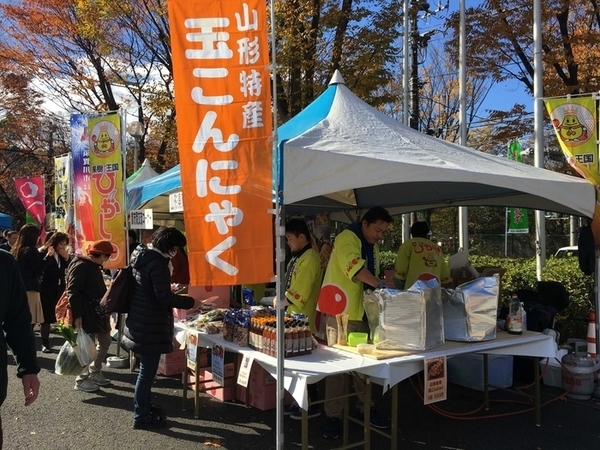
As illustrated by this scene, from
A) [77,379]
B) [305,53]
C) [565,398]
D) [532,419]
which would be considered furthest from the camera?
[305,53]

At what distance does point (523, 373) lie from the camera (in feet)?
17.7

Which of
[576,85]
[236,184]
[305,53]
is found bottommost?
[236,184]

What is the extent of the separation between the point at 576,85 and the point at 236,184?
32.5 ft

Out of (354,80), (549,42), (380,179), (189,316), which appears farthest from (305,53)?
(380,179)

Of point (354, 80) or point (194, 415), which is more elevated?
point (354, 80)

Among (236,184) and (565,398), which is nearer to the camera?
(236,184)

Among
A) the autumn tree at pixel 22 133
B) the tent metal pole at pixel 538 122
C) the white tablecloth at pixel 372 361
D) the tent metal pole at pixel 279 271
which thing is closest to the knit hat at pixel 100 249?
the white tablecloth at pixel 372 361

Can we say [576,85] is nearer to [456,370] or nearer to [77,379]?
[456,370]

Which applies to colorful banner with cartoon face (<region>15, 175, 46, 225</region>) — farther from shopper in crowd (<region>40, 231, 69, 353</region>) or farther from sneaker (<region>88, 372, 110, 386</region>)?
sneaker (<region>88, 372, 110, 386</region>)

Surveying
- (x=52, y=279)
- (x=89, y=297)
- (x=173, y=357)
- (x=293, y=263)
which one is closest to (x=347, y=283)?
(x=293, y=263)

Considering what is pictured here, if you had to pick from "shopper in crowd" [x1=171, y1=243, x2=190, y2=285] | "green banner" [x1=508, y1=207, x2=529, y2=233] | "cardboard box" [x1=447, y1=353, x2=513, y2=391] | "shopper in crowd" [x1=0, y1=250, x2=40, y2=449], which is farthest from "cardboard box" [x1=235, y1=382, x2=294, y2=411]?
"green banner" [x1=508, y1=207, x2=529, y2=233]

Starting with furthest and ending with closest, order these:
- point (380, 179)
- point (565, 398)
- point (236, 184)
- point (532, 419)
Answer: point (565, 398)
point (532, 419)
point (380, 179)
point (236, 184)

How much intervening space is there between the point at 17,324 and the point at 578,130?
18.2ft

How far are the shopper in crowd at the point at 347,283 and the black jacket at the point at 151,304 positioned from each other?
3.55 feet
